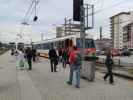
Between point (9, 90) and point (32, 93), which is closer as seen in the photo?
point (32, 93)

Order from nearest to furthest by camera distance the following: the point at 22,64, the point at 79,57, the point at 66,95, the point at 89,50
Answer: the point at 66,95 → the point at 79,57 → the point at 22,64 → the point at 89,50

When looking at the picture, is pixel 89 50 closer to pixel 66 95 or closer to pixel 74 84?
pixel 74 84

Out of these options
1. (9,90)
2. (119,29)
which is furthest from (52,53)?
(119,29)

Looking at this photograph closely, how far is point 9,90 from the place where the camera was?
41.1 ft

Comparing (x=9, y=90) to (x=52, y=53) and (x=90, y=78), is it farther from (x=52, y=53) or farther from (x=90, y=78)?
(x=52, y=53)

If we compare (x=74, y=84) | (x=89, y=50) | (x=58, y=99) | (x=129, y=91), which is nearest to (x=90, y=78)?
(x=74, y=84)

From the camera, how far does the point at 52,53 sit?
20969 mm

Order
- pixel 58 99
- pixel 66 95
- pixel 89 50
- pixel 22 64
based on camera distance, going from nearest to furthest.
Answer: pixel 58 99 → pixel 66 95 → pixel 22 64 → pixel 89 50

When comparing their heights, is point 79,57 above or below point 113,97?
above

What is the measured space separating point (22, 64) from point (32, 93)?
1515cm

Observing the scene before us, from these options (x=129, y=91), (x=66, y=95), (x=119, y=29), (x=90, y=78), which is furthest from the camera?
(x=119, y=29)

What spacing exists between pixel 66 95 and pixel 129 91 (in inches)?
108

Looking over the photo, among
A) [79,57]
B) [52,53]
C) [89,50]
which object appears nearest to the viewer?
[79,57]

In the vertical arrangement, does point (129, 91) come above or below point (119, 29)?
below
